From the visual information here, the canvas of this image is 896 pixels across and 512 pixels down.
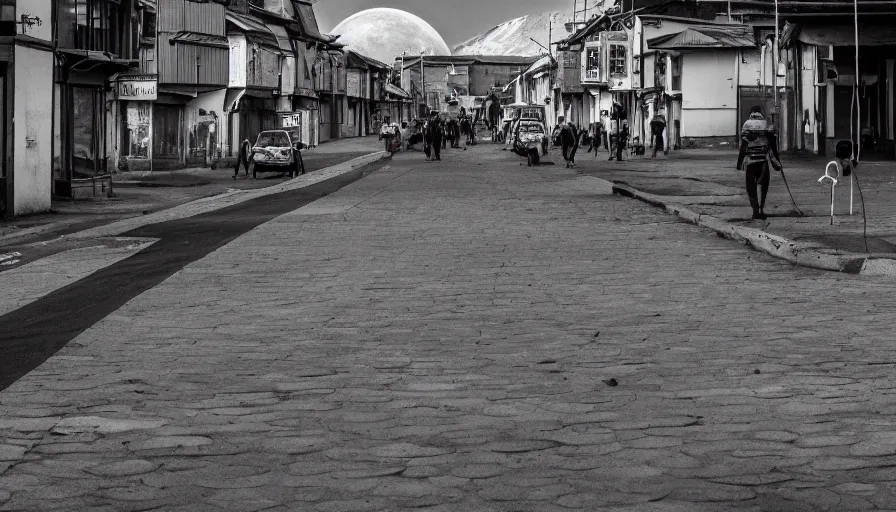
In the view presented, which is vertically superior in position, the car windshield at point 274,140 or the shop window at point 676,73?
the shop window at point 676,73

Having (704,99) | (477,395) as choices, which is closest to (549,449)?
(477,395)

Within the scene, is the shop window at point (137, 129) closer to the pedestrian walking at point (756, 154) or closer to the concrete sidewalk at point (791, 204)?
the concrete sidewalk at point (791, 204)

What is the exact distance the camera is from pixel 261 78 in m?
60.1

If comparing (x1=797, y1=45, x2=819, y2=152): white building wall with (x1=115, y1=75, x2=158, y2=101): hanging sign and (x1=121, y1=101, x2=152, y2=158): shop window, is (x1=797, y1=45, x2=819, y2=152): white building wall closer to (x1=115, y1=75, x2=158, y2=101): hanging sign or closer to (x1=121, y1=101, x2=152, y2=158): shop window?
(x1=115, y1=75, x2=158, y2=101): hanging sign

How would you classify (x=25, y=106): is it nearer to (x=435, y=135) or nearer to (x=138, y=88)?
(x=138, y=88)

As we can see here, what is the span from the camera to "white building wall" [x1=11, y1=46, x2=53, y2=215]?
23625mm

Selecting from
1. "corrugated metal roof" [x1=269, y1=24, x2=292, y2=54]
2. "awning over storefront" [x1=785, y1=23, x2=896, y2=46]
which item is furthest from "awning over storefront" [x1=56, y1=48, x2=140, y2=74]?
"corrugated metal roof" [x1=269, y1=24, x2=292, y2=54]

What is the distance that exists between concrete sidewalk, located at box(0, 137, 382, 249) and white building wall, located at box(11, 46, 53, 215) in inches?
16.6

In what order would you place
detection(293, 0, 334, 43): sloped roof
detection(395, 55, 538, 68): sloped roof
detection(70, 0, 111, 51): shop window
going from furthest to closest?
detection(395, 55, 538, 68): sloped roof
detection(293, 0, 334, 43): sloped roof
detection(70, 0, 111, 51): shop window

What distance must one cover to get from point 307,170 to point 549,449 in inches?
1677

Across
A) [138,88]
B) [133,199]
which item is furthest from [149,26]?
[133,199]

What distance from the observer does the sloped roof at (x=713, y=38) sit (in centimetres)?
5772

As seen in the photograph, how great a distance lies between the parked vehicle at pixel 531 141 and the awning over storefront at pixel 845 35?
10.6 m

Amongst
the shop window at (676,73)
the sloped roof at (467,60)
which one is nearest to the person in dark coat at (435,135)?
the shop window at (676,73)
